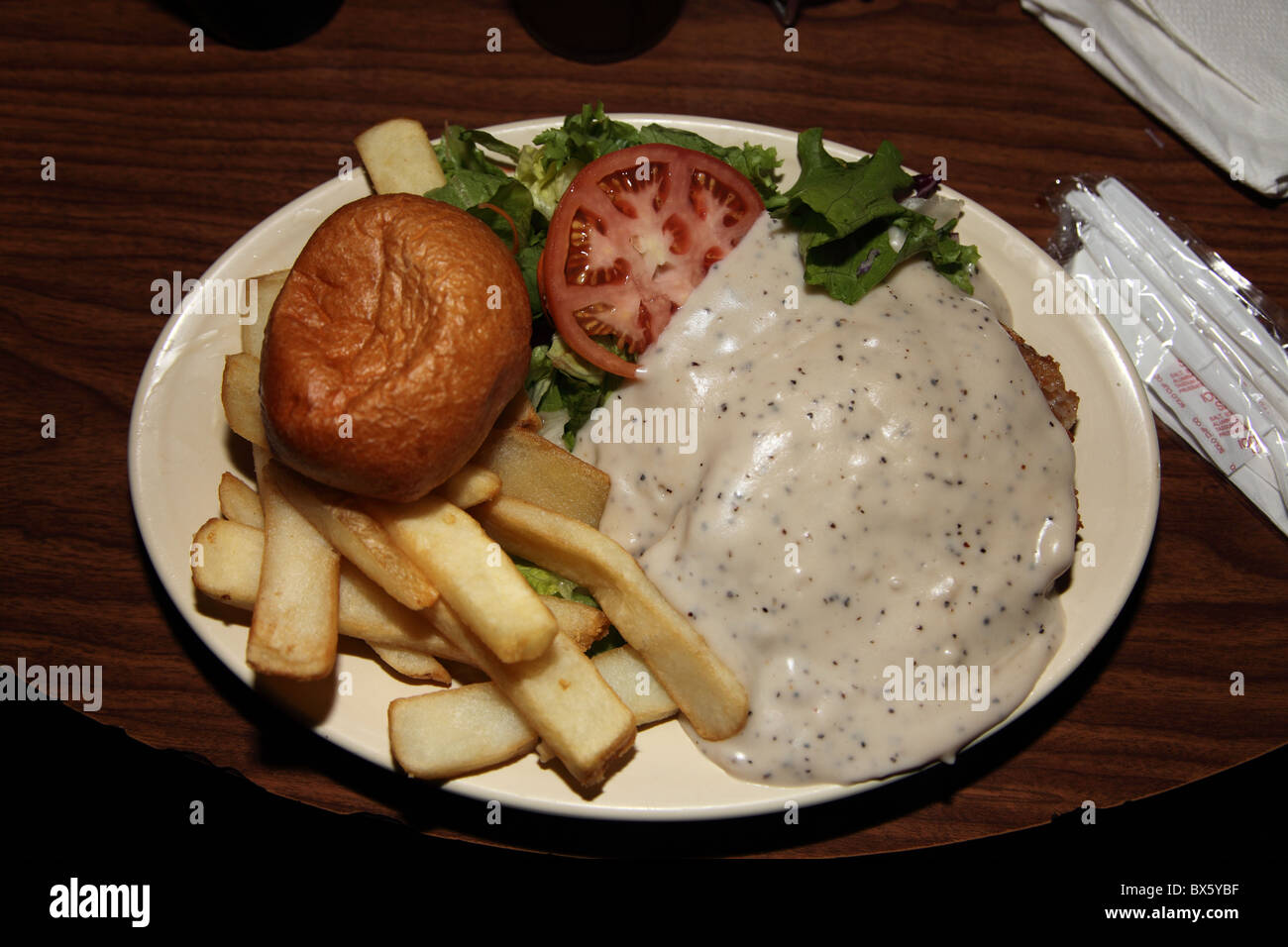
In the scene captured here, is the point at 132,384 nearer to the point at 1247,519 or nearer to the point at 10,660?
the point at 10,660

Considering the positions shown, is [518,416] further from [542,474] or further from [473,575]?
[473,575]

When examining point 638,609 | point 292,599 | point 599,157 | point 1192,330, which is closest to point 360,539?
point 292,599

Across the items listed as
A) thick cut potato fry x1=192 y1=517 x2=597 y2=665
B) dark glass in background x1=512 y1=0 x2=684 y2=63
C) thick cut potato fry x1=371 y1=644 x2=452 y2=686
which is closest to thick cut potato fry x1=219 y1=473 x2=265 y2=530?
thick cut potato fry x1=192 y1=517 x2=597 y2=665

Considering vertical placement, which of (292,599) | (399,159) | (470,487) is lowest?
(292,599)

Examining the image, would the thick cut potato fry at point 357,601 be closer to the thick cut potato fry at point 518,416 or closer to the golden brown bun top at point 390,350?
the golden brown bun top at point 390,350

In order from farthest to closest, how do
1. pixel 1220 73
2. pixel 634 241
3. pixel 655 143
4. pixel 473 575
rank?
pixel 1220 73 < pixel 655 143 < pixel 634 241 < pixel 473 575

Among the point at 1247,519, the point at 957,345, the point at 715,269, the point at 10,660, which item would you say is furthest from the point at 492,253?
the point at 1247,519
